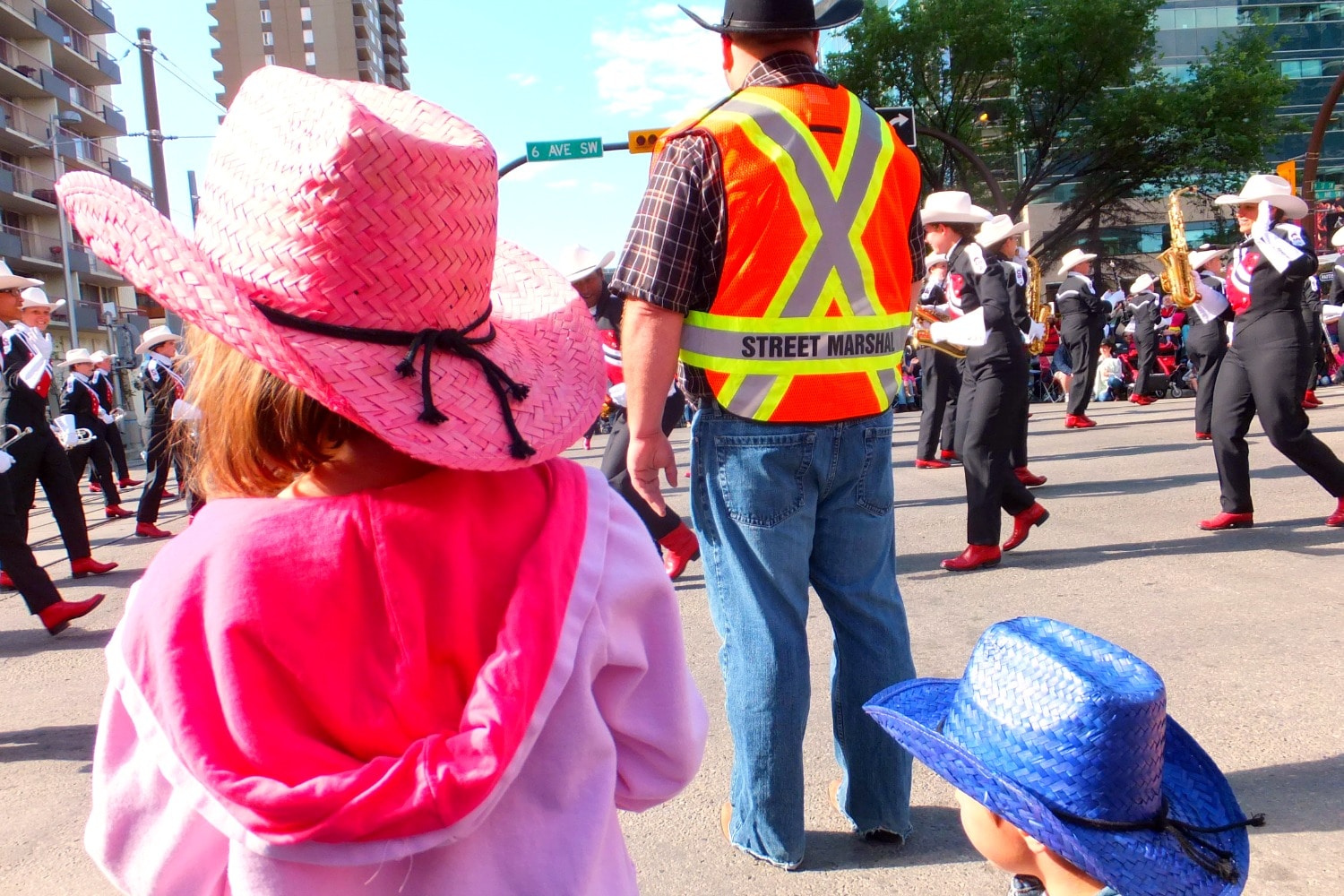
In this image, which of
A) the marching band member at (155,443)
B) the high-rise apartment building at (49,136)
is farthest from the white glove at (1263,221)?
the high-rise apartment building at (49,136)

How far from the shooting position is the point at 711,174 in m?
2.46

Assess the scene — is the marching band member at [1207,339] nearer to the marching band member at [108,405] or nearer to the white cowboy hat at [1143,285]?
the white cowboy hat at [1143,285]

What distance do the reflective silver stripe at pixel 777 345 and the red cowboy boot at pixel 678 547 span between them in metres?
3.45

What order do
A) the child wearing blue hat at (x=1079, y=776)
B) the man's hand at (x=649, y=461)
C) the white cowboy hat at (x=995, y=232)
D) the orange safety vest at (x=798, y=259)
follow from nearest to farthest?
the child wearing blue hat at (x=1079, y=776) < the orange safety vest at (x=798, y=259) < the man's hand at (x=649, y=461) < the white cowboy hat at (x=995, y=232)

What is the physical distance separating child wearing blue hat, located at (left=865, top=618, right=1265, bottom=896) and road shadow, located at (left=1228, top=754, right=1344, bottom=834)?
149cm

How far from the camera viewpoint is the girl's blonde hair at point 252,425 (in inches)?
48.3

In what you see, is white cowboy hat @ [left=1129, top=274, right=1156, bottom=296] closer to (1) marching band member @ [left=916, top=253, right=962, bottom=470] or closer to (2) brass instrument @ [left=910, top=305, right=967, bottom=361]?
(1) marching band member @ [left=916, top=253, right=962, bottom=470]

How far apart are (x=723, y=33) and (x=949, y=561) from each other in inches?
151

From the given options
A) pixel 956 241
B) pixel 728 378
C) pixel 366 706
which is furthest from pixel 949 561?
pixel 366 706

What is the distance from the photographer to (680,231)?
2.47m

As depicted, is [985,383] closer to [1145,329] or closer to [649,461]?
[649,461]

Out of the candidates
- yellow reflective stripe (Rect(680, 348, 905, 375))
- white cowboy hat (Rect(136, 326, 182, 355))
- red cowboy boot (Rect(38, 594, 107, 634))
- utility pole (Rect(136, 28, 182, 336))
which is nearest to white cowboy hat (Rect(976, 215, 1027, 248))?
yellow reflective stripe (Rect(680, 348, 905, 375))

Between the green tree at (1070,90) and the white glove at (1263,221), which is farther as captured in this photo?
the green tree at (1070,90)

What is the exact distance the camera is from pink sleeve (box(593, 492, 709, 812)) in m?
1.32
